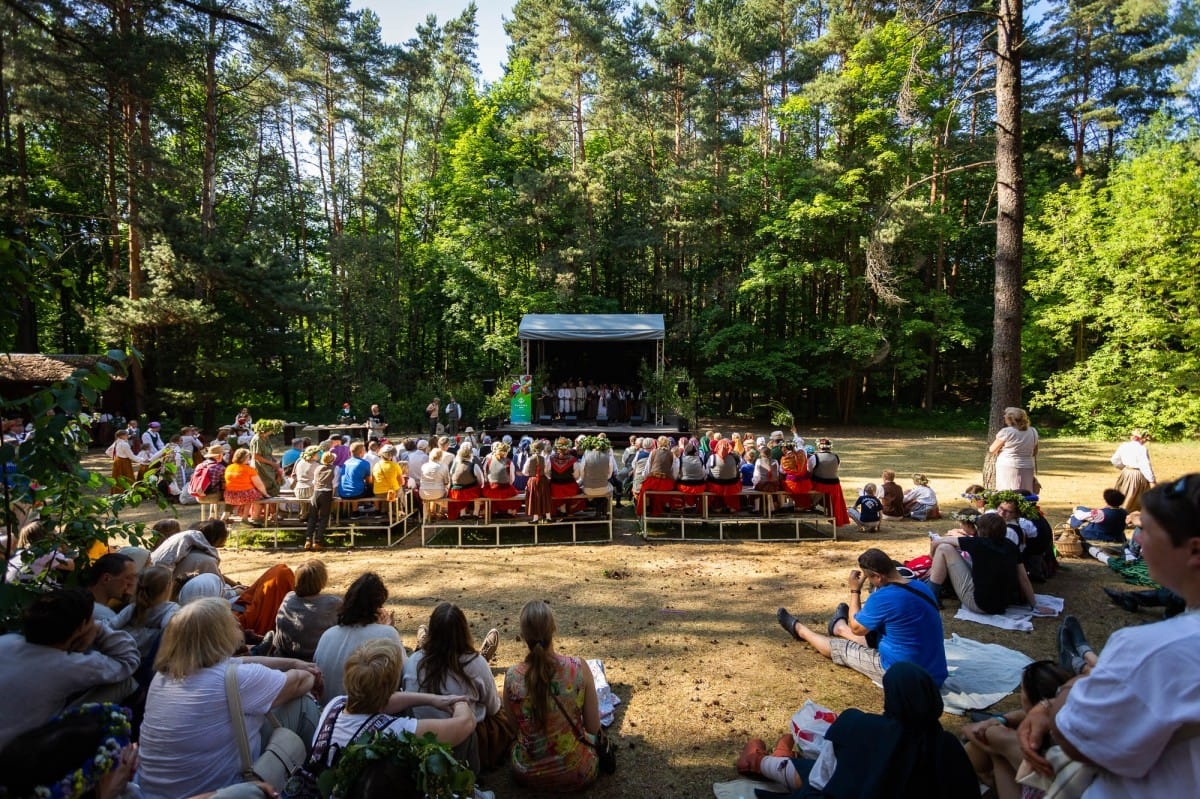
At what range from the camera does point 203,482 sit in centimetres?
759

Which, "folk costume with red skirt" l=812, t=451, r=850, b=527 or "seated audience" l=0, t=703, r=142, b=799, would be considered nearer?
"seated audience" l=0, t=703, r=142, b=799

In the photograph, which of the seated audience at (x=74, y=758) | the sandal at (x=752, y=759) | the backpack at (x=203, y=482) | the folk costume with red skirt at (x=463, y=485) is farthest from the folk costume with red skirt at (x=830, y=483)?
the backpack at (x=203, y=482)

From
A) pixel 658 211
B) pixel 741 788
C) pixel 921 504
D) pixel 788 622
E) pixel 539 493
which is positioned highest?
pixel 658 211

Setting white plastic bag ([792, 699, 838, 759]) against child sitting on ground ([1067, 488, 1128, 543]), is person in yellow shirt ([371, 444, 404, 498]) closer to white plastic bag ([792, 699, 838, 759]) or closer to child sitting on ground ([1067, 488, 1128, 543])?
white plastic bag ([792, 699, 838, 759])

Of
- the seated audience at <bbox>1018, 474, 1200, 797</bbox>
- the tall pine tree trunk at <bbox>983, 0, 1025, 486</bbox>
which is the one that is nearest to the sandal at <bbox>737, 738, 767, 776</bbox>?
the seated audience at <bbox>1018, 474, 1200, 797</bbox>

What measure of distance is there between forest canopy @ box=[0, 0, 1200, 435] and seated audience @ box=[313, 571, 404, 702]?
1464cm

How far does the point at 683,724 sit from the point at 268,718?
6.84 feet

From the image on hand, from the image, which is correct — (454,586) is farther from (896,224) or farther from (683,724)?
(896,224)

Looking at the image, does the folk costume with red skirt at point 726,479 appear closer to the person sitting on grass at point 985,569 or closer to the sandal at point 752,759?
the person sitting on grass at point 985,569

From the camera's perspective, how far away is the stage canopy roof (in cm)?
1719

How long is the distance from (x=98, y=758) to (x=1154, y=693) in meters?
2.45

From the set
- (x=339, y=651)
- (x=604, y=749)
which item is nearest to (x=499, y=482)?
(x=339, y=651)

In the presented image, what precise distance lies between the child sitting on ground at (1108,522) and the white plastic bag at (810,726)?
16.2 feet

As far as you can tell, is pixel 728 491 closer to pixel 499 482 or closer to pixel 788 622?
pixel 499 482
